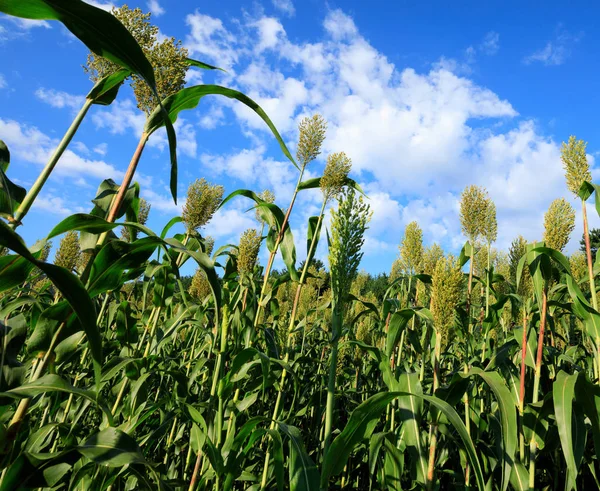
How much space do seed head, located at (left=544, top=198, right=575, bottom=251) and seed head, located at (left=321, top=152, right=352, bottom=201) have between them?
5.30ft

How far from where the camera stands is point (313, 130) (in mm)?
3428

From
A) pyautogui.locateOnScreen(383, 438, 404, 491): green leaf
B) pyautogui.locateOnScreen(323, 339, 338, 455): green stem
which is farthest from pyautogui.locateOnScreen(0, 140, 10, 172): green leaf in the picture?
pyautogui.locateOnScreen(383, 438, 404, 491): green leaf

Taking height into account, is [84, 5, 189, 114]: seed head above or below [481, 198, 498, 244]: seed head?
below

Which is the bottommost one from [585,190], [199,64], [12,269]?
[12,269]

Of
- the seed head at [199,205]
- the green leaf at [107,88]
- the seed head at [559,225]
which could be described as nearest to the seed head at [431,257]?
the seed head at [559,225]

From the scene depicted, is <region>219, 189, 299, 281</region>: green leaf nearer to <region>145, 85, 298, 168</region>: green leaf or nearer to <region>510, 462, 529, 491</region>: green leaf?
<region>145, 85, 298, 168</region>: green leaf

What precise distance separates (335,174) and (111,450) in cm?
230

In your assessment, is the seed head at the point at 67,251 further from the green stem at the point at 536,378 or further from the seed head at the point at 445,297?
the green stem at the point at 536,378

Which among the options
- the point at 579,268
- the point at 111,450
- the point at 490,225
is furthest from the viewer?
the point at 579,268

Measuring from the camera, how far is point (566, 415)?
1.94 metres

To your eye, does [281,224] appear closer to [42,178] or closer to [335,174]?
[335,174]

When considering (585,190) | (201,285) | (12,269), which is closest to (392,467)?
(12,269)

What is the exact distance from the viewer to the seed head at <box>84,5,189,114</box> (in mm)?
1716

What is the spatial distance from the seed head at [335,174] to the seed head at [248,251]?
0.71 m
